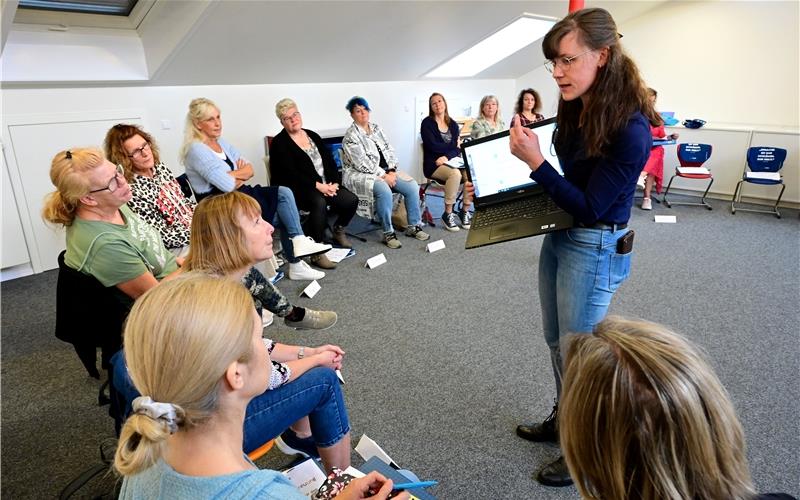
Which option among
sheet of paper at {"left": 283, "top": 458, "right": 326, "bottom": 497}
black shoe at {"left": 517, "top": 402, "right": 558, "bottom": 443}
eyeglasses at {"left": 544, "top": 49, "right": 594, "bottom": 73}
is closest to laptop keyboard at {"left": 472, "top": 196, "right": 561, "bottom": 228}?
eyeglasses at {"left": 544, "top": 49, "right": 594, "bottom": 73}

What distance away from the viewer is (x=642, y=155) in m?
1.22

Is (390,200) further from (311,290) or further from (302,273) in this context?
(311,290)

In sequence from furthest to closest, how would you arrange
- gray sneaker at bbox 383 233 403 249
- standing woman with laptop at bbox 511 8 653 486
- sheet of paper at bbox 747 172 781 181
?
sheet of paper at bbox 747 172 781 181 → gray sneaker at bbox 383 233 403 249 → standing woman with laptop at bbox 511 8 653 486

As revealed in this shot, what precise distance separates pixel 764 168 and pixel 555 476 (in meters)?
4.76

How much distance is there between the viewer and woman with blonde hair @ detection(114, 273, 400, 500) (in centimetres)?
73

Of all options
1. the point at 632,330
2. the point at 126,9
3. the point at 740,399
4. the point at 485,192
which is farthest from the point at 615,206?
the point at 126,9

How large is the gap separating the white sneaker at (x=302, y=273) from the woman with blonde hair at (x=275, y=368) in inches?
58.6

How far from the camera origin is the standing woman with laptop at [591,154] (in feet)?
3.94

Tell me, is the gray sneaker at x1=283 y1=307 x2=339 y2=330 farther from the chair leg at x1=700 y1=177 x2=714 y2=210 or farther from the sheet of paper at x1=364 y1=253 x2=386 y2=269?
the chair leg at x1=700 y1=177 x2=714 y2=210

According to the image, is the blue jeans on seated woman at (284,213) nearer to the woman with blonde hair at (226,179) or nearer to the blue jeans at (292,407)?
the woman with blonde hair at (226,179)

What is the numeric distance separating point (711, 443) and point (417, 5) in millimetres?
4082

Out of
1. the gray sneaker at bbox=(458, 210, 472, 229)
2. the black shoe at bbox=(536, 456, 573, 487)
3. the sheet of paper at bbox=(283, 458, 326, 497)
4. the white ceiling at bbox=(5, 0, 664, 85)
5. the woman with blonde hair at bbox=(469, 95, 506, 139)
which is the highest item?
the white ceiling at bbox=(5, 0, 664, 85)

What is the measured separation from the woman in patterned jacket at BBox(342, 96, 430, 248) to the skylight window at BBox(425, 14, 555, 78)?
189 centimetres

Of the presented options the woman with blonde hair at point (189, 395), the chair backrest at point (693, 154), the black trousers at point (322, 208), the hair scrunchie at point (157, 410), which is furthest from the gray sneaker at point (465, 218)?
the hair scrunchie at point (157, 410)
